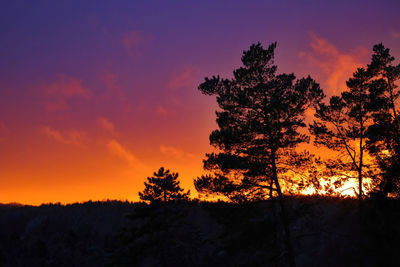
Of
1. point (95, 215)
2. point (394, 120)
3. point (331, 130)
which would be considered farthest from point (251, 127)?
point (95, 215)

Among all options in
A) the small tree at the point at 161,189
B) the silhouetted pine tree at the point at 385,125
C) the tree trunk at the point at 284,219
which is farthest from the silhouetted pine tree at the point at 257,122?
the small tree at the point at 161,189

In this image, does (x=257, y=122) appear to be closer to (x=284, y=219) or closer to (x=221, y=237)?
(x=284, y=219)

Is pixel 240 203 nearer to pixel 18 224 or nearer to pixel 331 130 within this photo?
pixel 331 130

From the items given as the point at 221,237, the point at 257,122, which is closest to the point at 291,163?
the point at 257,122

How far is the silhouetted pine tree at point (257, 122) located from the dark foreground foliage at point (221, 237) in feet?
5.38

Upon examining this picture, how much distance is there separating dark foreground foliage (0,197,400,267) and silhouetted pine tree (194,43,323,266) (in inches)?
64.6

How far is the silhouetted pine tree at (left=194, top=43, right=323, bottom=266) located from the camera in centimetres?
1564

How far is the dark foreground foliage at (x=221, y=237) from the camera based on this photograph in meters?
17.7

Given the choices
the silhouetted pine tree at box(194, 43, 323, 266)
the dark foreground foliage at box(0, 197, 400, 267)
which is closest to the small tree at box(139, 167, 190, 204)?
the dark foreground foliage at box(0, 197, 400, 267)

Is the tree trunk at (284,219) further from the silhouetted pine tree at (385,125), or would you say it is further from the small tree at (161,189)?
the small tree at (161,189)

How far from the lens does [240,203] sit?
16.3 m

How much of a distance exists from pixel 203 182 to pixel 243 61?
7056mm

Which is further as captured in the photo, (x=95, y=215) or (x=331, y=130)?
(x=95, y=215)

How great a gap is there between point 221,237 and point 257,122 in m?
10.0
